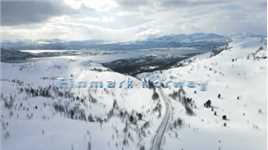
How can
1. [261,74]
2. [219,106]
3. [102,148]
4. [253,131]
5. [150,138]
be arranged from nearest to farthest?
[102,148]
[150,138]
[253,131]
[219,106]
[261,74]

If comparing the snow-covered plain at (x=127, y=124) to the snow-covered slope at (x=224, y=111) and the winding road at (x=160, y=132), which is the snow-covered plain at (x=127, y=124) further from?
the winding road at (x=160, y=132)

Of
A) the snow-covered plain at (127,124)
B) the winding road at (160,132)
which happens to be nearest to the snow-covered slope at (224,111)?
the snow-covered plain at (127,124)

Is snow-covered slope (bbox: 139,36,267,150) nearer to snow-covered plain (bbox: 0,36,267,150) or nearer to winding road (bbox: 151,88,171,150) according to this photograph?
snow-covered plain (bbox: 0,36,267,150)

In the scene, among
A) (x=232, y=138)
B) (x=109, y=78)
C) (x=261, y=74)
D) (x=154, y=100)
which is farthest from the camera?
(x=109, y=78)

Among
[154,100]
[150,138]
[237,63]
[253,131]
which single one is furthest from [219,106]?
[237,63]

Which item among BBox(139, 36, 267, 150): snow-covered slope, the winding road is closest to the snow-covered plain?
BBox(139, 36, 267, 150): snow-covered slope

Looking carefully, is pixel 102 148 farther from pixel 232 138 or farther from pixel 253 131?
pixel 253 131

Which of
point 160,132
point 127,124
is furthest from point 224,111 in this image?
point 127,124

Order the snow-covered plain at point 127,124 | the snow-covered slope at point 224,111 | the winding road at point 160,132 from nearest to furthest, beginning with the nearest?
1. the snow-covered plain at point 127,124
2. the winding road at point 160,132
3. the snow-covered slope at point 224,111

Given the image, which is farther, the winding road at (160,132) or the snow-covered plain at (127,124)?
the winding road at (160,132)

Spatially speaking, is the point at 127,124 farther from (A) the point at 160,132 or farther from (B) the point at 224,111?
(B) the point at 224,111

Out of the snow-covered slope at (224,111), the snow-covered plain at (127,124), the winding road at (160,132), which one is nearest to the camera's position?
the snow-covered plain at (127,124)
